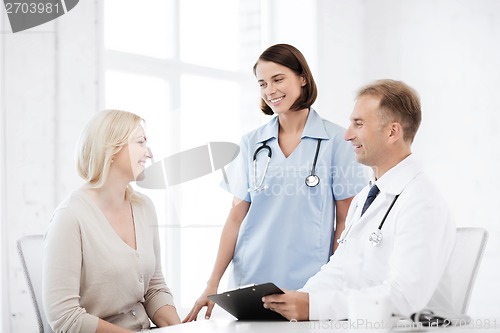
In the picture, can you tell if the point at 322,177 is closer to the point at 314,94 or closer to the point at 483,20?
the point at 314,94

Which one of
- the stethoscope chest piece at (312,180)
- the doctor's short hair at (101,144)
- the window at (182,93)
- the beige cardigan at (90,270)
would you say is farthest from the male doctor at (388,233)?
the window at (182,93)

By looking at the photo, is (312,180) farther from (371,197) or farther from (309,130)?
(371,197)

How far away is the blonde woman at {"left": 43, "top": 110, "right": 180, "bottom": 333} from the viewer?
68.9 inches

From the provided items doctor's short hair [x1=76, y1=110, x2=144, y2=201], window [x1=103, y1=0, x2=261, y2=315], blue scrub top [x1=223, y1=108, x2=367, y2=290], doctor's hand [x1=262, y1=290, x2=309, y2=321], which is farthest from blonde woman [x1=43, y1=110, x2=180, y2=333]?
window [x1=103, y1=0, x2=261, y2=315]

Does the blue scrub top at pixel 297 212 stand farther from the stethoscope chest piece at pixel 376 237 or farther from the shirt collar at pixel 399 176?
the stethoscope chest piece at pixel 376 237

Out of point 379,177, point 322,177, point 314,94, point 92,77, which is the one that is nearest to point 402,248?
point 379,177

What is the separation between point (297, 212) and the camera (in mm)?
2248

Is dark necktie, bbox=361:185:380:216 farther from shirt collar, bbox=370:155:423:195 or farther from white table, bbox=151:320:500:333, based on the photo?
white table, bbox=151:320:500:333

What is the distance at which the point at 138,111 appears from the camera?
11.0ft

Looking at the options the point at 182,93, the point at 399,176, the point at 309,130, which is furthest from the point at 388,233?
the point at 182,93

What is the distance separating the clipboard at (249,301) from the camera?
1.46 meters

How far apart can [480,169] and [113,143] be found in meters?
2.45

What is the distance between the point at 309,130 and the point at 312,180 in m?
0.19

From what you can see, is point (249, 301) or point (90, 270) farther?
point (90, 270)
